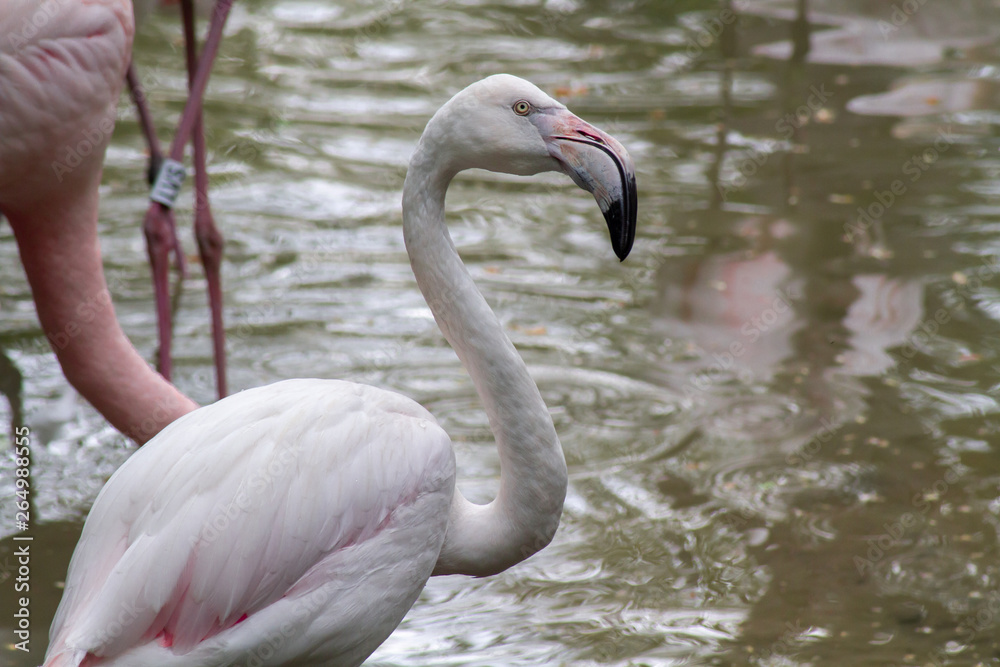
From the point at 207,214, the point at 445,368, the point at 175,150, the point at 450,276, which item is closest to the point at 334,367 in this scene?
the point at 445,368

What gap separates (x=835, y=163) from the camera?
703 centimetres

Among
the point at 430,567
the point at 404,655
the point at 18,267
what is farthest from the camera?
the point at 18,267

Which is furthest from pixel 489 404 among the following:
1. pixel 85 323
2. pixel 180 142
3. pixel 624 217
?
pixel 180 142

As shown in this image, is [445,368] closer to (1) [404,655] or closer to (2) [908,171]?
(1) [404,655]

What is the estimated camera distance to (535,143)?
2.65 meters

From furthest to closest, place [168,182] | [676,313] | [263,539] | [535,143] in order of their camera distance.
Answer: [676,313]
[168,182]
[535,143]
[263,539]

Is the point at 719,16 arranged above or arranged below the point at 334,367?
above

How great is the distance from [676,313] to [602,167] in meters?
3.04

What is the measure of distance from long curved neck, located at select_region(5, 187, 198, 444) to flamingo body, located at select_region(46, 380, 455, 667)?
0.68m

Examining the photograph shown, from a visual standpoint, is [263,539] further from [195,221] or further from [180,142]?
[195,221]

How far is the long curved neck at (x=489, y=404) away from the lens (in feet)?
9.09

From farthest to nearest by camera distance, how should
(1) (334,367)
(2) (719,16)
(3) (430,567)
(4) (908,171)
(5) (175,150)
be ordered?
(2) (719,16) → (4) (908,171) → (1) (334,367) → (5) (175,150) → (3) (430,567)

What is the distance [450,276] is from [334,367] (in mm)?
2319

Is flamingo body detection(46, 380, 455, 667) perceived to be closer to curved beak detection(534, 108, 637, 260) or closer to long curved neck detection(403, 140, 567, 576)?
long curved neck detection(403, 140, 567, 576)
